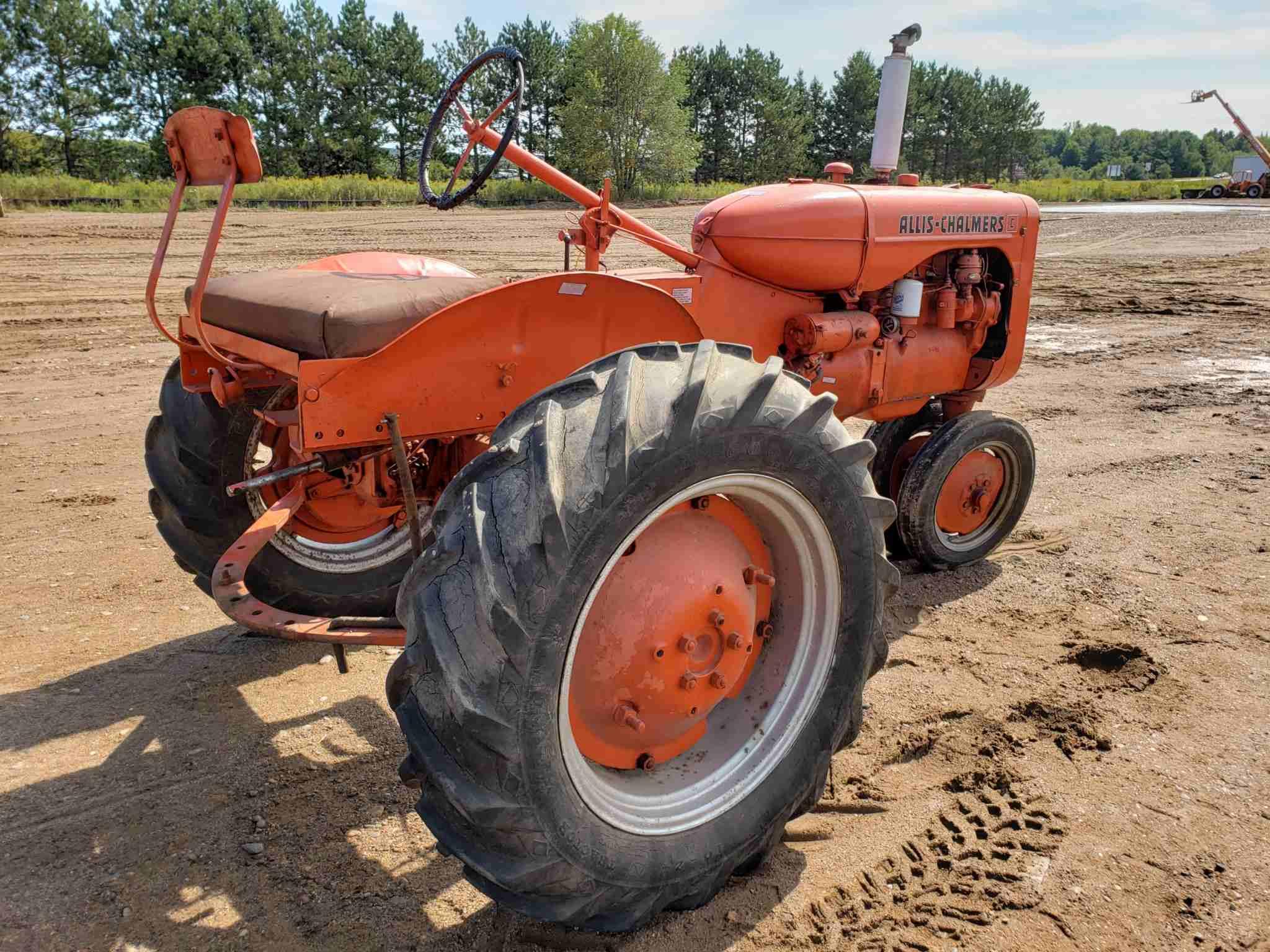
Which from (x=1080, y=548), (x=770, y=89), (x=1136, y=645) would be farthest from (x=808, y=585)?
(x=770, y=89)

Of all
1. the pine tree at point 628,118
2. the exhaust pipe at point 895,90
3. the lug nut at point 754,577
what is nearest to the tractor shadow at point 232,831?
the lug nut at point 754,577

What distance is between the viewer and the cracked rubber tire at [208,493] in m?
2.99

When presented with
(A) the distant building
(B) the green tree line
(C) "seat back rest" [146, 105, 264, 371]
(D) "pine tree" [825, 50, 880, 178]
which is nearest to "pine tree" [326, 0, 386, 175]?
(B) the green tree line

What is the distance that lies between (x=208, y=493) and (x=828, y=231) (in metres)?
2.36

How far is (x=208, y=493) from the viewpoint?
3008 millimetres

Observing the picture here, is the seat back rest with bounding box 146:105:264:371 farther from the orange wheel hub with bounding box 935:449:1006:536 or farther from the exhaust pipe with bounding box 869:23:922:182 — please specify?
the orange wheel hub with bounding box 935:449:1006:536

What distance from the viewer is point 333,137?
134 feet

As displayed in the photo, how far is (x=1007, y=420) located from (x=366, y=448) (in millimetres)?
2913

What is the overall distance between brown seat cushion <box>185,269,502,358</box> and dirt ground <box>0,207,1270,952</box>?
4.02ft

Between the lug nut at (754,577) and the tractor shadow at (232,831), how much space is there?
72 cm

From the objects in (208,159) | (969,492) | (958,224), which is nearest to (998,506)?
(969,492)

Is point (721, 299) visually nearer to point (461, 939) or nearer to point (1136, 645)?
point (1136, 645)

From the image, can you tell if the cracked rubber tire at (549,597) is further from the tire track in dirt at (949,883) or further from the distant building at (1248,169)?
the distant building at (1248,169)

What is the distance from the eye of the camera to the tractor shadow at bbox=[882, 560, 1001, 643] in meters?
3.64
